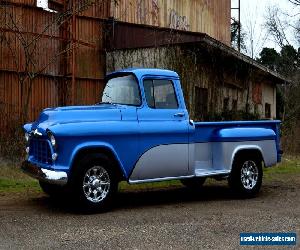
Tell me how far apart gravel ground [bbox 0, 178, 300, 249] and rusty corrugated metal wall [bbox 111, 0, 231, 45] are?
387 inches

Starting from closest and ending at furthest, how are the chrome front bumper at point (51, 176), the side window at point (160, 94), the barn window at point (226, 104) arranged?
the chrome front bumper at point (51, 176) < the side window at point (160, 94) < the barn window at point (226, 104)

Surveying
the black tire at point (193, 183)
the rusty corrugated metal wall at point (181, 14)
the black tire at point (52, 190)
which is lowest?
the black tire at point (193, 183)

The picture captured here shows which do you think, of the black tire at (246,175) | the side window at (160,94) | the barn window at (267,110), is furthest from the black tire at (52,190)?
the barn window at (267,110)

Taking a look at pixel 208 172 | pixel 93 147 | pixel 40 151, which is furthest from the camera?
pixel 208 172

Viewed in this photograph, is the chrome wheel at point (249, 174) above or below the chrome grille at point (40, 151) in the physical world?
below

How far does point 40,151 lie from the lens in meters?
8.42

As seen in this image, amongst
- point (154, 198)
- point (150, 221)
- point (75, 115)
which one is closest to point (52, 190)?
point (75, 115)

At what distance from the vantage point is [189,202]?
379 inches

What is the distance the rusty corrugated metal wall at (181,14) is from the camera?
1943 cm

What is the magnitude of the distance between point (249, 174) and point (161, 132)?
2.41 metres

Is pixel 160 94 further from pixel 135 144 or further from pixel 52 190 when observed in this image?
pixel 52 190

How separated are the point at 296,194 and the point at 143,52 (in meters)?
8.80

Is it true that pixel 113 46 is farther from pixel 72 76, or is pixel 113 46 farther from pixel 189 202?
pixel 189 202

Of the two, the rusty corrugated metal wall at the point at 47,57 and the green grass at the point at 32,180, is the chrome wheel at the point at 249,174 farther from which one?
the rusty corrugated metal wall at the point at 47,57
